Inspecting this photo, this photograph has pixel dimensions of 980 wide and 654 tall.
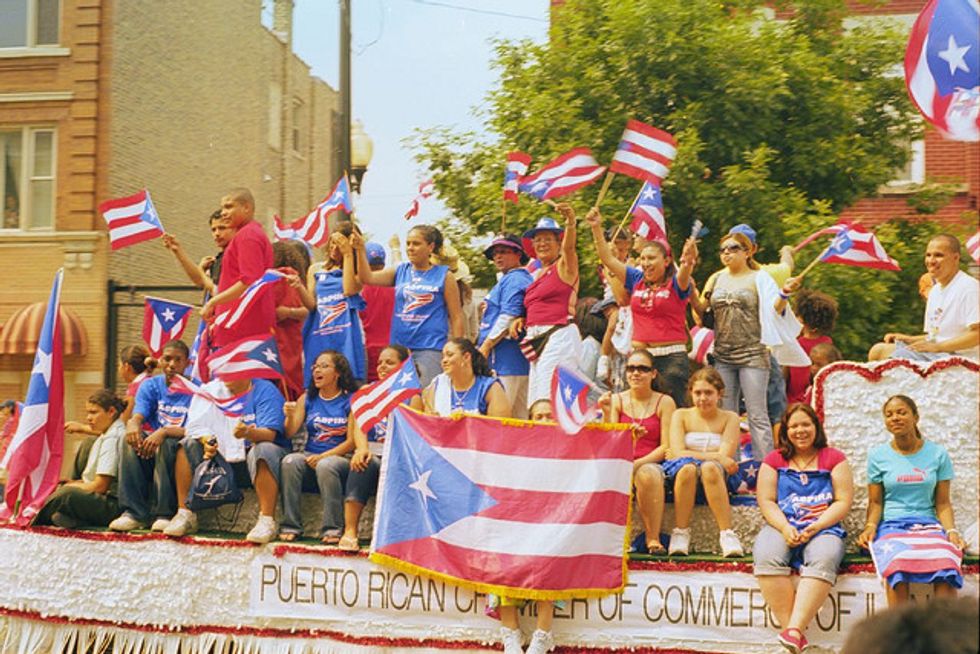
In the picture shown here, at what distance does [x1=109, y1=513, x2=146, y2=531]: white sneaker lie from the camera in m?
9.15

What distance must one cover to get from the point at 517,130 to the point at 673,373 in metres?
7.38

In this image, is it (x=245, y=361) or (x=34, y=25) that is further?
(x=34, y=25)

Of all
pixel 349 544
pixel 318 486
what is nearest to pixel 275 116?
pixel 318 486

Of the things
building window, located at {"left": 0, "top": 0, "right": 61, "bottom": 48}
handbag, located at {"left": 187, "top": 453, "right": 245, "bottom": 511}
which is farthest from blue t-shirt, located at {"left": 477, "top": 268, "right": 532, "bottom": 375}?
building window, located at {"left": 0, "top": 0, "right": 61, "bottom": 48}

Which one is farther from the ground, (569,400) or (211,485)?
(569,400)

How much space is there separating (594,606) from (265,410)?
258 cm

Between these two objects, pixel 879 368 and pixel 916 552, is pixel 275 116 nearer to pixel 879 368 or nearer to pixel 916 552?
pixel 879 368

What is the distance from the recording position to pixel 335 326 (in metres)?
9.70

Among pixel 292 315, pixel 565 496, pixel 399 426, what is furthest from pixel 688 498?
pixel 292 315

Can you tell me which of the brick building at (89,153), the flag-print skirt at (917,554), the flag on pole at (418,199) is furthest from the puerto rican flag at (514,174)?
the brick building at (89,153)

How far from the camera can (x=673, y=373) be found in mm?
8977

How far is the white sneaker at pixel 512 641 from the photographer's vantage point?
7879 mm

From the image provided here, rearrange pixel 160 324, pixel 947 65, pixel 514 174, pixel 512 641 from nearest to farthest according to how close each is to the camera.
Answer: pixel 947 65 < pixel 512 641 < pixel 514 174 < pixel 160 324

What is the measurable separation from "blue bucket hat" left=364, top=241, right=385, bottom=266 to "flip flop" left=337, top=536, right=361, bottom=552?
2.73 metres
